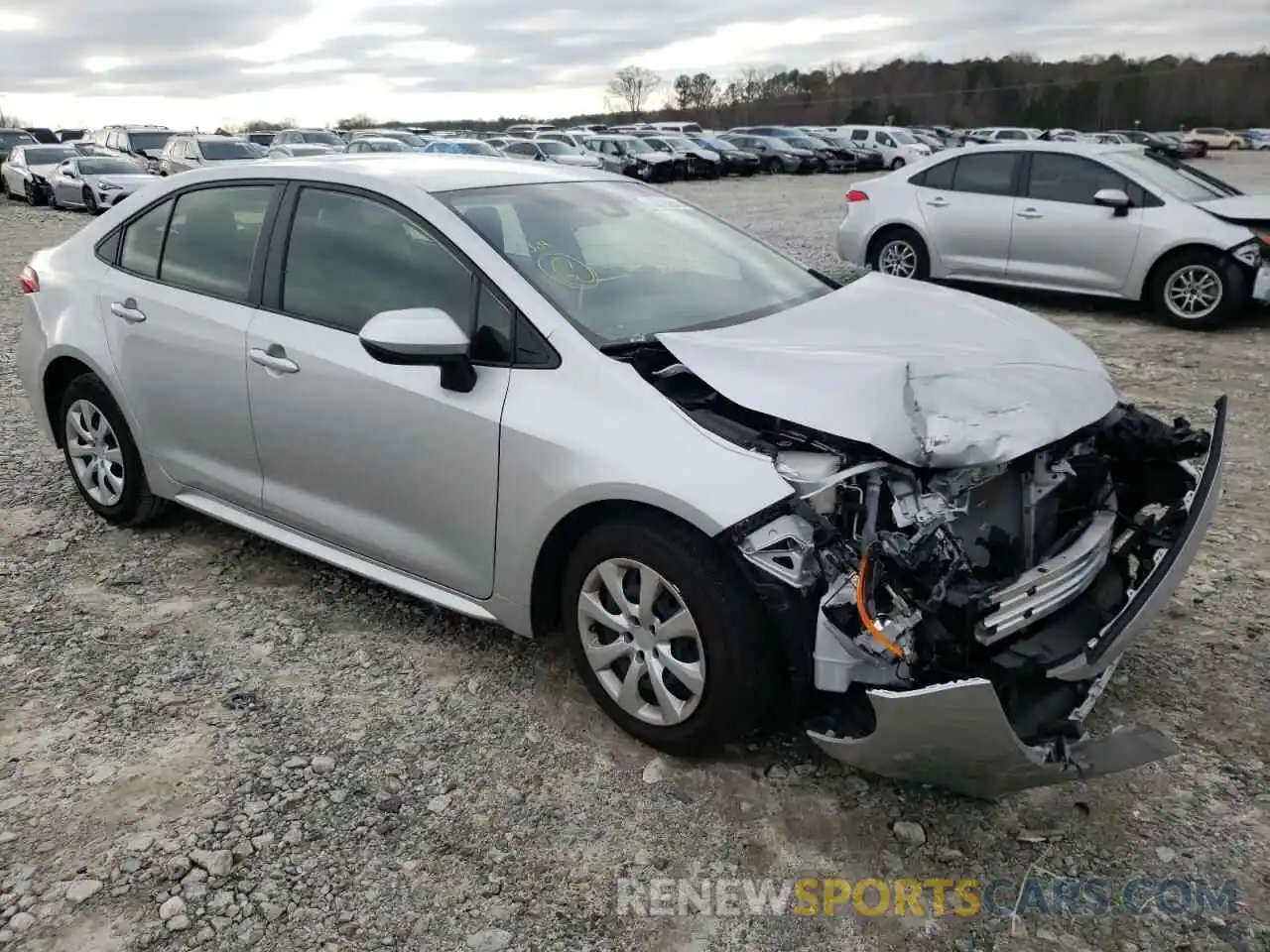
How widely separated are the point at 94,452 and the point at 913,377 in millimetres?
3660

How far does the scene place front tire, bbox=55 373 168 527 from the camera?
4324 millimetres

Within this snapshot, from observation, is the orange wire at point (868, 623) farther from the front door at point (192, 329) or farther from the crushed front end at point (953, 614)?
the front door at point (192, 329)

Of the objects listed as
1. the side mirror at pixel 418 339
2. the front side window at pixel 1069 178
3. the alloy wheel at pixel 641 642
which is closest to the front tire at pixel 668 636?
the alloy wheel at pixel 641 642

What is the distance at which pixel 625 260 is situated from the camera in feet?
11.4

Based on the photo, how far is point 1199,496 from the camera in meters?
2.87

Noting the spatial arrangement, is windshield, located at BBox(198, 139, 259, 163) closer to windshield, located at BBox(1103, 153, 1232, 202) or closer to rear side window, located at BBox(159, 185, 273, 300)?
windshield, located at BBox(1103, 153, 1232, 202)

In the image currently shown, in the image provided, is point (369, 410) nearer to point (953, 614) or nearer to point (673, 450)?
point (673, 450)

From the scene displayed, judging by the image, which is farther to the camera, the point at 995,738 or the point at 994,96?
the point at 994,96

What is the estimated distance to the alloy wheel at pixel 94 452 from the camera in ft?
14.5

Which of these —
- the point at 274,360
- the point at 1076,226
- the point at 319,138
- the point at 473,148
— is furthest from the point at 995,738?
the point at 319,138

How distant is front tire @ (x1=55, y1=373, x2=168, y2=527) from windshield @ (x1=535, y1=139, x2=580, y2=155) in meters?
23.7

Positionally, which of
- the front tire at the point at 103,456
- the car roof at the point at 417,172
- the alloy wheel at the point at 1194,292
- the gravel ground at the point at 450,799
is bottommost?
the gravel ground at the point at 450,799

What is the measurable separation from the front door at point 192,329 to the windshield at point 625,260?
3.29 ft

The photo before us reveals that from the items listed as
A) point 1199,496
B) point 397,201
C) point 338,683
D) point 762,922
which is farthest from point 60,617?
point 1199,496
